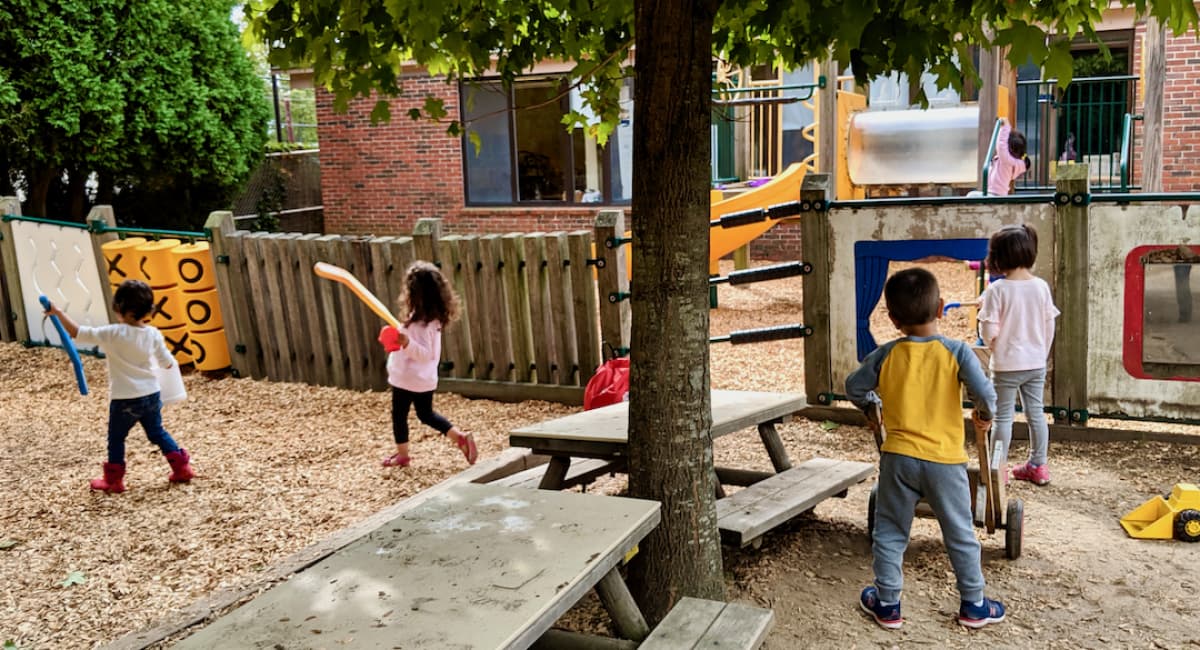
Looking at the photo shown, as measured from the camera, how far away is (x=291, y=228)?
705 inches

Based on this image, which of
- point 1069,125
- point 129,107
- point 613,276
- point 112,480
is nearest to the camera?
point 112,480

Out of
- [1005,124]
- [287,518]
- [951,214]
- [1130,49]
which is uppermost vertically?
[1130,49]

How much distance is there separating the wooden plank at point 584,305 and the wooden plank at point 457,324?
869 mm

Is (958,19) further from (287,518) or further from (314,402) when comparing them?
(314,402)

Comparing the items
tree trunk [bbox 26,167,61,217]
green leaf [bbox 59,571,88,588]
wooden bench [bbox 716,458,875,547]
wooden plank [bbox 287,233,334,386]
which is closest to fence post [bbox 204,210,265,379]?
wooden plank [bbox 287,233,334,386]

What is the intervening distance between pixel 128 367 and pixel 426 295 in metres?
1.69

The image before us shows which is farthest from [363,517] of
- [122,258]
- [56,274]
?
[56,274]

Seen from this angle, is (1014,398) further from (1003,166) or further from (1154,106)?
(1154,106)

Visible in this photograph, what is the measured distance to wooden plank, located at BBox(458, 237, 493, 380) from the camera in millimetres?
7629

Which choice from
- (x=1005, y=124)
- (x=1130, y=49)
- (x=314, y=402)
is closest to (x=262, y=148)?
(x=314, y=402)

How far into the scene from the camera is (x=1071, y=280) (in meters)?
5.85

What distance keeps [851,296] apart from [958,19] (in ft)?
9.13

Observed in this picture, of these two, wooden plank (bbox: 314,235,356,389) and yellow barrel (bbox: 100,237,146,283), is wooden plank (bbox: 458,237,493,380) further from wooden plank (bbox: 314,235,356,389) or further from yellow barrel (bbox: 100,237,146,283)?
yellow barrel (bbox: 100,237,146,283)

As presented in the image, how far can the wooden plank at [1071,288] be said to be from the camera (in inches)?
228
